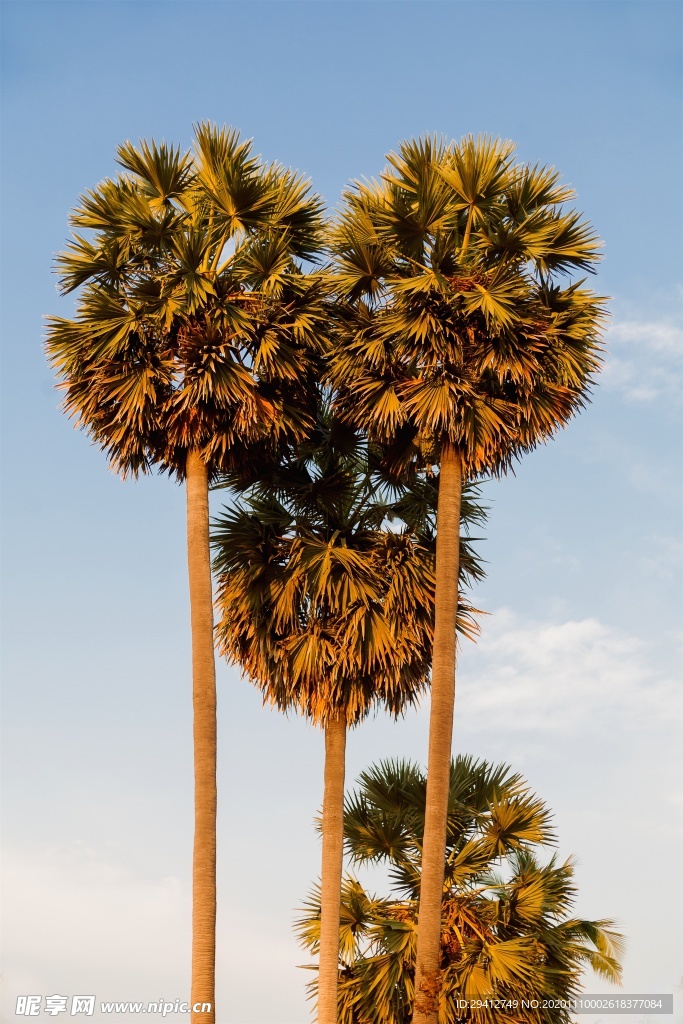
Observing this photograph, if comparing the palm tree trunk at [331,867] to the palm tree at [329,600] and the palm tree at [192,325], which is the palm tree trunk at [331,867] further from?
the palm tree at [192,325]

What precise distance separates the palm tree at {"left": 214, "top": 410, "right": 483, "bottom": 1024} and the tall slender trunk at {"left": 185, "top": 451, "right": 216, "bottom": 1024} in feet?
8.38

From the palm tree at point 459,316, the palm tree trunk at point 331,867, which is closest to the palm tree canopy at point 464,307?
the palm tree at point 459,316

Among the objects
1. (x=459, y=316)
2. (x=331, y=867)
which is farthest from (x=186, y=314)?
(x=331, y=867)

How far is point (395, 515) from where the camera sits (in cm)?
2280

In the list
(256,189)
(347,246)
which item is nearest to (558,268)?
(347,246)

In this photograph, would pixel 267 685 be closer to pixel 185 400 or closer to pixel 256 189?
pixel 185 400

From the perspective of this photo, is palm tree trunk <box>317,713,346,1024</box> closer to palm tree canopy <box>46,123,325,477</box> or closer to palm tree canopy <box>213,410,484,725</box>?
palm tree canopy <box>213,410,484,725</box>

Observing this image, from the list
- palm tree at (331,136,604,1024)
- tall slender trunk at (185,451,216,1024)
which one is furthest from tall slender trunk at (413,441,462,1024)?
tall slender trunk at (185,451,216,1024)

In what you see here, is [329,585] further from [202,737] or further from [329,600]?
[202,737]

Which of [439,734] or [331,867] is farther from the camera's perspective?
[331,867]

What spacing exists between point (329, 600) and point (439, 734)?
131 inches

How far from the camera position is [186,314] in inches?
769

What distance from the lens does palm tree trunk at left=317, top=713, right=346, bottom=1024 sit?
66.8 feet

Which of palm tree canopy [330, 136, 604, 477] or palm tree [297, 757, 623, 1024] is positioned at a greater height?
palm tree canopy [330, 136, 604, 477]
